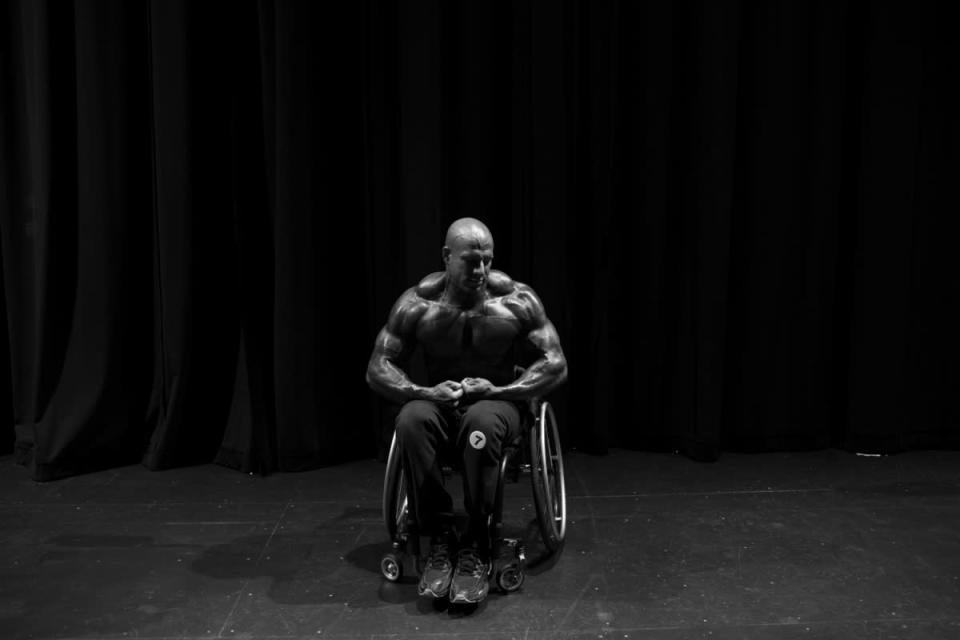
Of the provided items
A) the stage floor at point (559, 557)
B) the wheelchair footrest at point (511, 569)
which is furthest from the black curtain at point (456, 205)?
the wheelchair footrest at point (511, 569)

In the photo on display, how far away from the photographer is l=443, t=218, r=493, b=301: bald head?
321 centimetres

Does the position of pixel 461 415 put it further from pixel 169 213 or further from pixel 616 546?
pixel 169 213

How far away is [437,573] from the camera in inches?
123

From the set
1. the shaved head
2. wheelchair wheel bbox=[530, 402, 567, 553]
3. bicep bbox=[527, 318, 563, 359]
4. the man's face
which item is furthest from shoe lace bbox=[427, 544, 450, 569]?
the shaved head

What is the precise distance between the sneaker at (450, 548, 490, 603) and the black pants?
0.07 m

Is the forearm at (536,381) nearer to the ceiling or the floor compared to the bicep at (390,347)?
nearer to the floor

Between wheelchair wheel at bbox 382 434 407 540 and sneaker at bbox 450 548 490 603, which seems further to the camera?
wheelchair wheel at bbox 382 434 407 540

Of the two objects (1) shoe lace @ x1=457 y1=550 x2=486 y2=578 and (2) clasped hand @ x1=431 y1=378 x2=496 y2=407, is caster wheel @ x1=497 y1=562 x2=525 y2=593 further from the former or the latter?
(2) clasped hand @ x1=431 y1=378 x2=496 y2=407

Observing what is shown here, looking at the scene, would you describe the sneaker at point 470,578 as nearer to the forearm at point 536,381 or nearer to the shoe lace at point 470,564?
the shoe lace at point 470,564

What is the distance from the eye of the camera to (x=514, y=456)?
3275 mm

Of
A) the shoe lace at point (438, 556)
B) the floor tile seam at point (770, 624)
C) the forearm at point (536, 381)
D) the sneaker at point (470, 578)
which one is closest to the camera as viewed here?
the floor tile seam at point (770, 624)

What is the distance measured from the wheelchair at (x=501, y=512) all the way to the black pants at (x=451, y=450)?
50 mm

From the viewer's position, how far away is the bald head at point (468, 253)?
3.21 m

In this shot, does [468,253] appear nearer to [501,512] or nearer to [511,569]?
[501,512]
